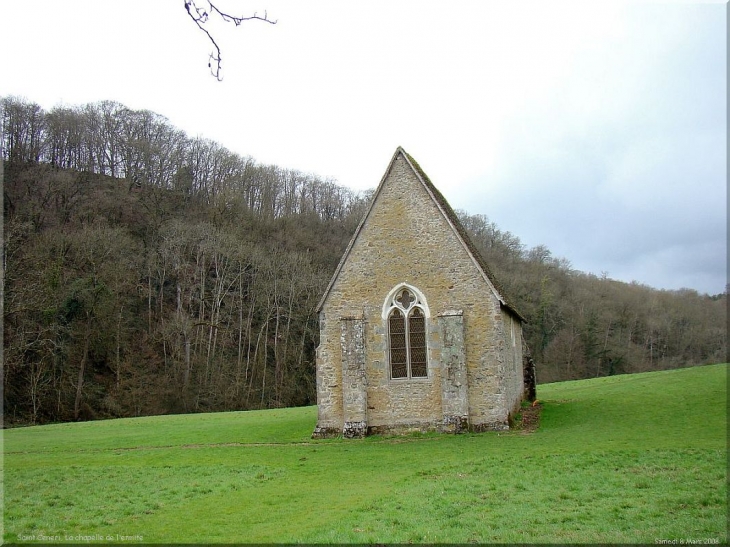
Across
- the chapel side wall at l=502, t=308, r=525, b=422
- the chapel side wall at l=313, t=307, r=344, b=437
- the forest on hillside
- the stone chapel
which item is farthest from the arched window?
the forest on hillside

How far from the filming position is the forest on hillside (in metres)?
43.9

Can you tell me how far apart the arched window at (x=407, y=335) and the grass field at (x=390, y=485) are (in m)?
2.55

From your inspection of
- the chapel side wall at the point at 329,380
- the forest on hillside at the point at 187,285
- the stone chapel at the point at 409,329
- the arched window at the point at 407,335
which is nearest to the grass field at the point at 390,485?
the chapel side wall at the point at 329,380

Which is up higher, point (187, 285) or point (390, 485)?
point (187, 285)

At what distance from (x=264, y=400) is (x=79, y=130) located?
36918 mm

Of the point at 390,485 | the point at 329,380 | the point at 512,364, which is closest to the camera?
the point at 390,485

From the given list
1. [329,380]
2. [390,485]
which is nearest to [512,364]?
[329,380]

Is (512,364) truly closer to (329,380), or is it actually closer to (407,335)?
(407,335)

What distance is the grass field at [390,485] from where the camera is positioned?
8977 millimetres

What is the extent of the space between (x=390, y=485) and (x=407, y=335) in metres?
10.1

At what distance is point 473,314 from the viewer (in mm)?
22516

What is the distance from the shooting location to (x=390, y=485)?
518 inches

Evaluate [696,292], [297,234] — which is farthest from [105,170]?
[696,292]

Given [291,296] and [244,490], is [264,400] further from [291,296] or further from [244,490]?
[244,490]
